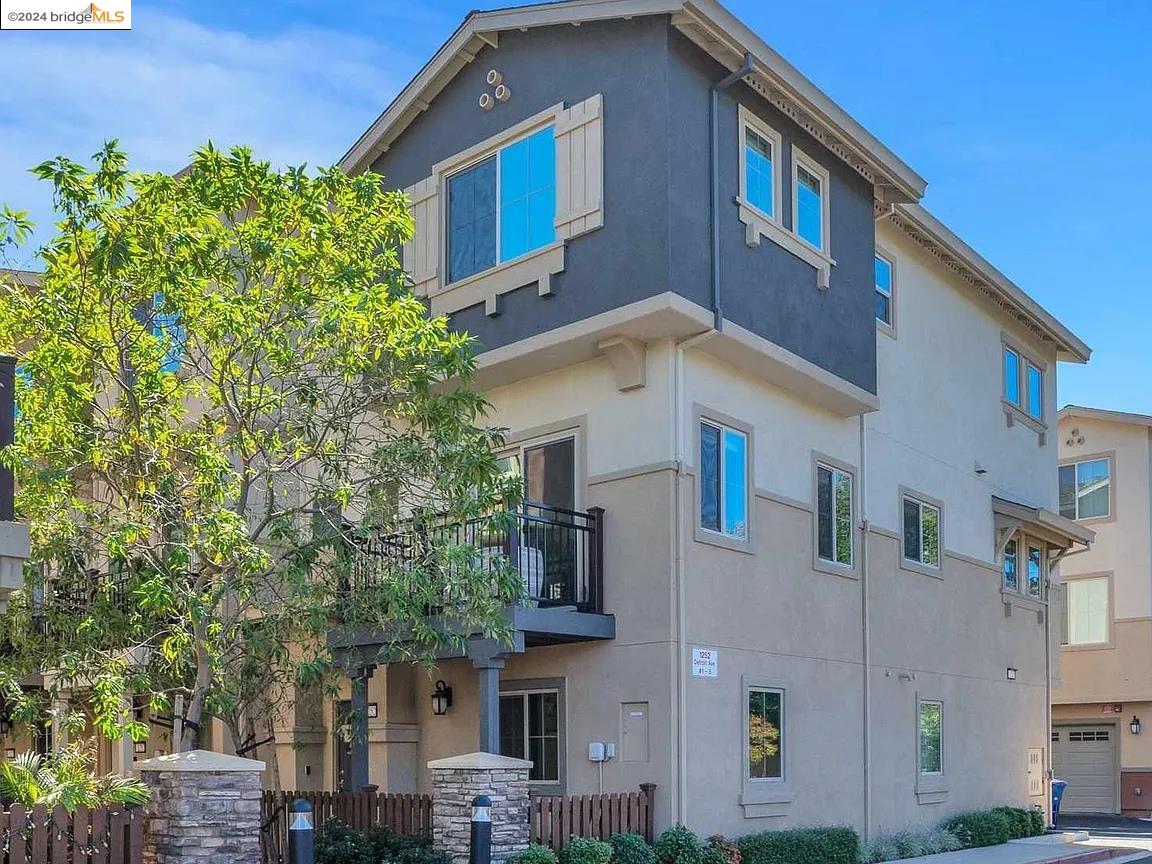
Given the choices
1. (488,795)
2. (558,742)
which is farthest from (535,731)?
(488,795)

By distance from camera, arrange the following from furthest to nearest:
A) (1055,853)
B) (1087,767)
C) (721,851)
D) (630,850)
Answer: (1087,767) → (1055,853) → (721,851) → (630,850)

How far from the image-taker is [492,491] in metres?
14.4

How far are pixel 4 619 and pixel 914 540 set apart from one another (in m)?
12.8

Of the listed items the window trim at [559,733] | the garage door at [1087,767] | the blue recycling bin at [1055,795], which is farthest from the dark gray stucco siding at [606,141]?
the garage door at [1087,767]

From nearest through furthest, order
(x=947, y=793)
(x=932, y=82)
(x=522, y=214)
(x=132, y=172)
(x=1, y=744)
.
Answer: (x=132, y=172)
(x=522, y=214)
(x=932, y=82)
(x=947, y=793)
(x=1, y=744)

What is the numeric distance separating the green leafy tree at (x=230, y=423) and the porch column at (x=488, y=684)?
610 millimetres

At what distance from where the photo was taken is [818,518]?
18.9 m

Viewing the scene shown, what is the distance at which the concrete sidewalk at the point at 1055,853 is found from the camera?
18797 mm

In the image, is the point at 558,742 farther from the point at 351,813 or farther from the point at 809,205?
the point at 809,205

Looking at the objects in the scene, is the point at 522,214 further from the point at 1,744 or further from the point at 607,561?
the point at 1,744

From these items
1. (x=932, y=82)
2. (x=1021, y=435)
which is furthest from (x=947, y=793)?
(x=932, y=82)

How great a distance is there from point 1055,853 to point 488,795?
993 cm

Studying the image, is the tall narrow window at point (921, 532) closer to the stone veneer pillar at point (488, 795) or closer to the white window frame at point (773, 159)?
the white window frame at point (773, 159)

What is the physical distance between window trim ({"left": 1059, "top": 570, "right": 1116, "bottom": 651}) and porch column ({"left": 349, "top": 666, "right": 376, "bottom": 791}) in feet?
64.6
